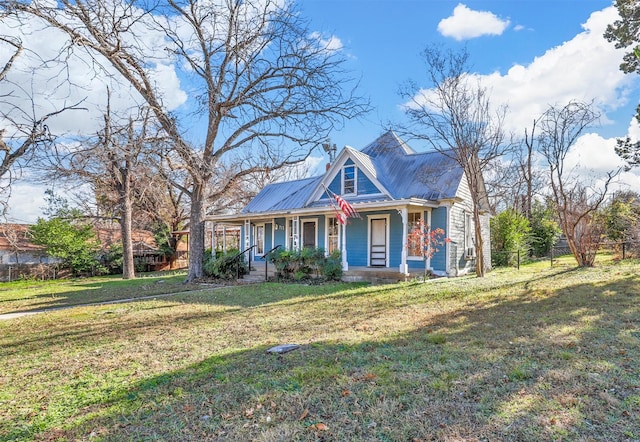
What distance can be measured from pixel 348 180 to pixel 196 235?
266 inches

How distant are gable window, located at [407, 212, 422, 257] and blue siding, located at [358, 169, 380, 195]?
1748mm

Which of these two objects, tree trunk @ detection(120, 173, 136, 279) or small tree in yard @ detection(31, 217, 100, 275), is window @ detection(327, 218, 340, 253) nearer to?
tree trunk @ detection(120, 173, 136, 279)

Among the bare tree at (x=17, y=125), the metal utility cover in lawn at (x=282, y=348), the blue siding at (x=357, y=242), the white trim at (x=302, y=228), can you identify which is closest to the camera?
the metal utility cover in lawn at (x=282, y=348)

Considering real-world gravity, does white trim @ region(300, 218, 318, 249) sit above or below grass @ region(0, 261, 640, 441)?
above

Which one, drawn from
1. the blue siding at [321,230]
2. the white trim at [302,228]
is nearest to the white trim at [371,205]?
the white trim at [302,228]

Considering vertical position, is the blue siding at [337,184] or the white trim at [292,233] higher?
the blue siding at [337,184]

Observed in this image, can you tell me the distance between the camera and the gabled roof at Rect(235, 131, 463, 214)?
14747 millimetres

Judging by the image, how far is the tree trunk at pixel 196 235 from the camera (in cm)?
1590

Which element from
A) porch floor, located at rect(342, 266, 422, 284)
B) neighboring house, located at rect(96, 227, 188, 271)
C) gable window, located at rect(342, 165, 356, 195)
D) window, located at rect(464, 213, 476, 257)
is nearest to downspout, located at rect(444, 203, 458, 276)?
porch floor, located at rect(342, 266, 422, 284)

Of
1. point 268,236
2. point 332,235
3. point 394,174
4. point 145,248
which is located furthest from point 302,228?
point 145,248

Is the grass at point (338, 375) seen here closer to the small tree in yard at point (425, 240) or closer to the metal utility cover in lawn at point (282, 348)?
the metal utility cover in lawn at point (282, 348)

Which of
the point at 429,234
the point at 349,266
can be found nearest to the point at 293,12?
the point at 429,234

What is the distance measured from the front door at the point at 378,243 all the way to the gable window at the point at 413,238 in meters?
0.99

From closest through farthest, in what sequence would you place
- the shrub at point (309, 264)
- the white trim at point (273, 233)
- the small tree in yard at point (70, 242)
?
the shrub at point (309, 264), the white trim at point (273, 233), the small tree in yard at point (70, 242)
